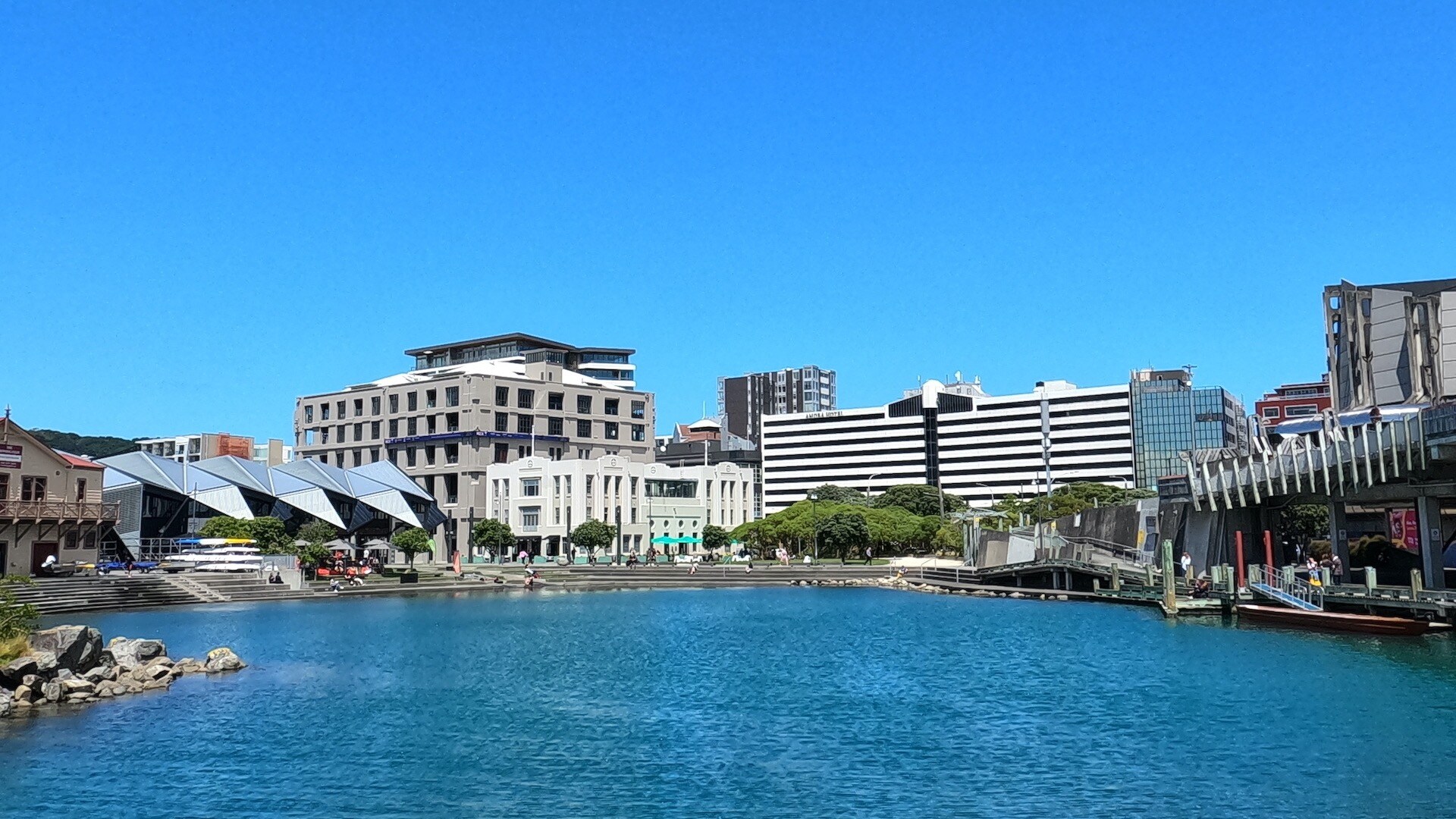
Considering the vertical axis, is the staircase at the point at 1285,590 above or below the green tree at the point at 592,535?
below

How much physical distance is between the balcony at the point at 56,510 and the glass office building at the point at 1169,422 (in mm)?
131508

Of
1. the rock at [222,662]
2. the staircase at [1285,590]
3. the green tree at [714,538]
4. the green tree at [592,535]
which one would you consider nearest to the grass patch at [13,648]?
the rock at [222,662]

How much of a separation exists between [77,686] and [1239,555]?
47.2 m

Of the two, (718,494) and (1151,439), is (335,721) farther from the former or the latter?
(1151,439)

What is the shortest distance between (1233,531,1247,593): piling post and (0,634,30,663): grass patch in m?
45.3

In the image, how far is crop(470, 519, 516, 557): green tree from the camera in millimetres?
105500

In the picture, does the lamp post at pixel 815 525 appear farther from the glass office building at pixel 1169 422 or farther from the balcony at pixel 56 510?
the glass office building at pixel 1169 422

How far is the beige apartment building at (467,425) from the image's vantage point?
12431 centimetres

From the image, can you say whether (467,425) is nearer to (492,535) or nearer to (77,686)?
(492,535)

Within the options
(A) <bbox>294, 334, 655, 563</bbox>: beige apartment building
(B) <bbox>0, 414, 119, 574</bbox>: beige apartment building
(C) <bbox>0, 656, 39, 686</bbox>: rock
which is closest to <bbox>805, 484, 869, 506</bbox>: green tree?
(A) <bbox>294, 334, 655, 563</bbox>: beige apartment building

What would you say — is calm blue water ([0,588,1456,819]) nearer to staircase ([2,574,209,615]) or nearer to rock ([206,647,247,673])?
rock ([206,647,247,673])

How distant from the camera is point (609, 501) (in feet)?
371

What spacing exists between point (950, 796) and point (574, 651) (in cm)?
2328

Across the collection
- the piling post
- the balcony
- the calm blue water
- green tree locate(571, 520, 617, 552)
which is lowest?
the calm blue water
